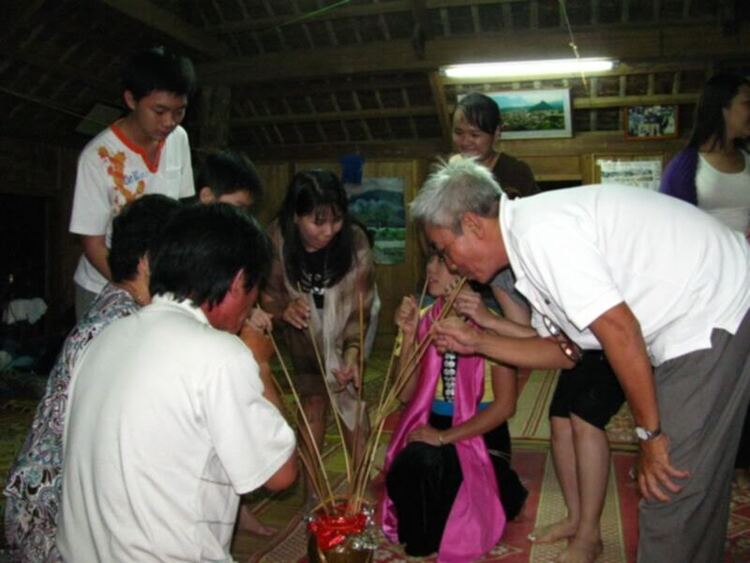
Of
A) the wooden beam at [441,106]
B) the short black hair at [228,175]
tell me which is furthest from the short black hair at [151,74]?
the wooden beam at [441,106]

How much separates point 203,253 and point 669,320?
95 cm

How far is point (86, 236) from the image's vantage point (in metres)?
2.25

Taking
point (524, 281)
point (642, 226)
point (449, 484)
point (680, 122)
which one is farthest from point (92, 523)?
point (680, 122)

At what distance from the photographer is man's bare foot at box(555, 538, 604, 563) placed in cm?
221

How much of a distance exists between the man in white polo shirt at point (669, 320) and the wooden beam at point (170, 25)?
4332mm

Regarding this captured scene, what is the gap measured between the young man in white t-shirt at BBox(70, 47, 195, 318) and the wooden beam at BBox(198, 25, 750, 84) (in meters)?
3.98

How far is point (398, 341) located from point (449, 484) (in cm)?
51

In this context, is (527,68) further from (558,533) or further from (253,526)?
(253,526)

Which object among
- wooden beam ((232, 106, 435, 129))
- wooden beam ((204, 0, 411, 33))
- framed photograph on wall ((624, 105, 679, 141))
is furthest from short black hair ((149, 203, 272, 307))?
framed photograph on wall ((624, 105, 679, 141))

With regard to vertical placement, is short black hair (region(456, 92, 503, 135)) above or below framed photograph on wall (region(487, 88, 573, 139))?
below

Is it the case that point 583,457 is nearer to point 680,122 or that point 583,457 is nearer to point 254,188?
point 254,188

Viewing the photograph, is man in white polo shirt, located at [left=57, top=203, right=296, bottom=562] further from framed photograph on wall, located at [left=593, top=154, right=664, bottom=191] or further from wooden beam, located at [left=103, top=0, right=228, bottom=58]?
framed photograph on wall, located at [left=593, top=154, right=664, bottom=191]

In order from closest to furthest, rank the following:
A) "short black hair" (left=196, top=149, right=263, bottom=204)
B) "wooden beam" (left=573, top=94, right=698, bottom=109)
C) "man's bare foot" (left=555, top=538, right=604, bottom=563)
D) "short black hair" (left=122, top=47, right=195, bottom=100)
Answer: "man's bare foot" (left=555, top=538, right=604, bottom=563)
"short black hair" (left=122, top=47, right=195, bottom=100)
"short black hair" (left=196, top=149, right=263, bottom=204)
"wooden beam" (left=573, top=94, right=698, bottom=109)

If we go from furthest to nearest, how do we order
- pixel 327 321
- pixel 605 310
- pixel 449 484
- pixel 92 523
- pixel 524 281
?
pixel 327 321 < pixel 449 484 < pixel 524 281 < pixel 605 310 < pixel 92 523
